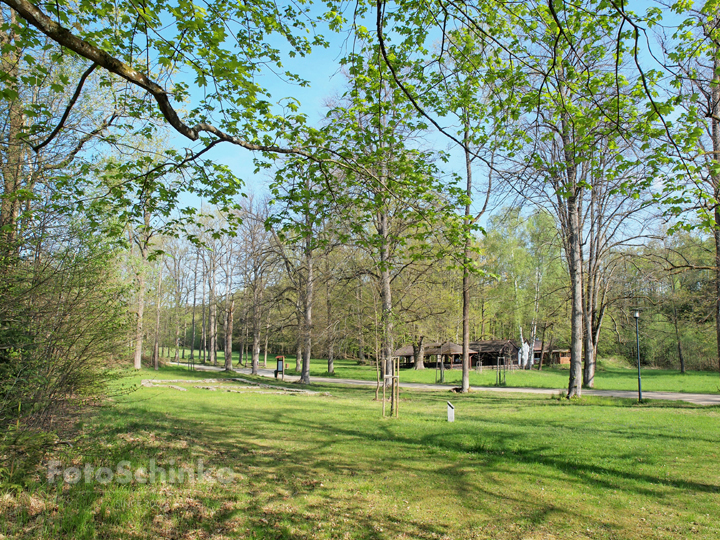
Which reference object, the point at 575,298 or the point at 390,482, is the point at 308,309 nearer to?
the point at 575,298

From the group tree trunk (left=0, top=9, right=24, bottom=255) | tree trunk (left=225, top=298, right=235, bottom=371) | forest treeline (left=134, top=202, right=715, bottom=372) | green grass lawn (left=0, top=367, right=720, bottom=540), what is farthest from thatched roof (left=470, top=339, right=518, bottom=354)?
tree trunk (left=0, top=9, right=24, bottom=255)

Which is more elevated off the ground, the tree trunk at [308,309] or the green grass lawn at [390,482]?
the tree trunk at [308,309]

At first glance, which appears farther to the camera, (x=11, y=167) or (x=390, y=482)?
(x=11, y=167)

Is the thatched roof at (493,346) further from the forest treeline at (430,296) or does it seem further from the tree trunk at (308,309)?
the tree trunk at (308,309)

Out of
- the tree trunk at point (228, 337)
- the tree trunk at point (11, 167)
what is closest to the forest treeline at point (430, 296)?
the tree trunk at point (228, 337)

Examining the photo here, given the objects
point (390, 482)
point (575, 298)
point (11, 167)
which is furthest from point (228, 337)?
point (390, 482)

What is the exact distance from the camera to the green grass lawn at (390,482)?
4.35 metres

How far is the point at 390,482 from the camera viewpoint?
5.91 metres

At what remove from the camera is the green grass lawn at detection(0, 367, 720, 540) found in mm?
4348

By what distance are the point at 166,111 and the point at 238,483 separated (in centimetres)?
457

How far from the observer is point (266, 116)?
628 centimetres

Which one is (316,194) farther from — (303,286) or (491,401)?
(303,286)

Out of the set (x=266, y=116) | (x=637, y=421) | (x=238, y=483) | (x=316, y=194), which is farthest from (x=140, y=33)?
(x=637, y=421)

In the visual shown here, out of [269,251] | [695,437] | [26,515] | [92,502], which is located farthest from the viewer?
[269,251]
